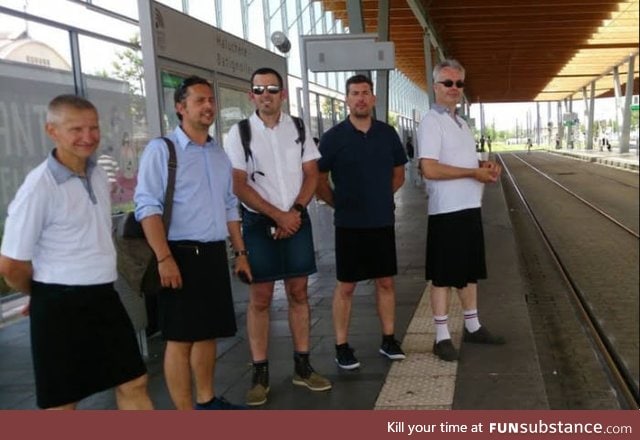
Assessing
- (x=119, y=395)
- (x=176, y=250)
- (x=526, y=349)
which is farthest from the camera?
(x=526, y=349)

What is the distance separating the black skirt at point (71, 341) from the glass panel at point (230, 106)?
15.1 ft

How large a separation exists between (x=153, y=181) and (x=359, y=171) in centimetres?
139

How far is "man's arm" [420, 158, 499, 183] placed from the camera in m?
4.02

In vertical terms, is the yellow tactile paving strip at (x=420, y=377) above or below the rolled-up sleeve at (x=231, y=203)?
below

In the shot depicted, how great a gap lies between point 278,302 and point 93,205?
158 inches

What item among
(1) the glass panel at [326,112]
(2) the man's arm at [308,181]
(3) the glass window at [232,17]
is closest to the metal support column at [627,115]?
(2) the man's arm at [308,181]

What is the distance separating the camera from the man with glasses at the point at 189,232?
10.0 ft

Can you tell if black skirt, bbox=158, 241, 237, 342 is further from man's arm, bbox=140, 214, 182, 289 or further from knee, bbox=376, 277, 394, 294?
knee, bbox=376, 277, 394, 294

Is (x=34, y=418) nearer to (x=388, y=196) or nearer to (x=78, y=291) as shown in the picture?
(x=78, y=291)

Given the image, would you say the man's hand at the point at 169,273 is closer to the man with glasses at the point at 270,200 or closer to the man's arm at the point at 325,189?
the man with glasses at the point at 270,200

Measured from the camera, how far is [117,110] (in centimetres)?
832

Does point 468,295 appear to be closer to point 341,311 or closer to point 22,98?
point 341,311

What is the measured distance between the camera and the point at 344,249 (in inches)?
163

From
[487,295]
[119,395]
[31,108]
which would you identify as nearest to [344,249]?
[119,395]
